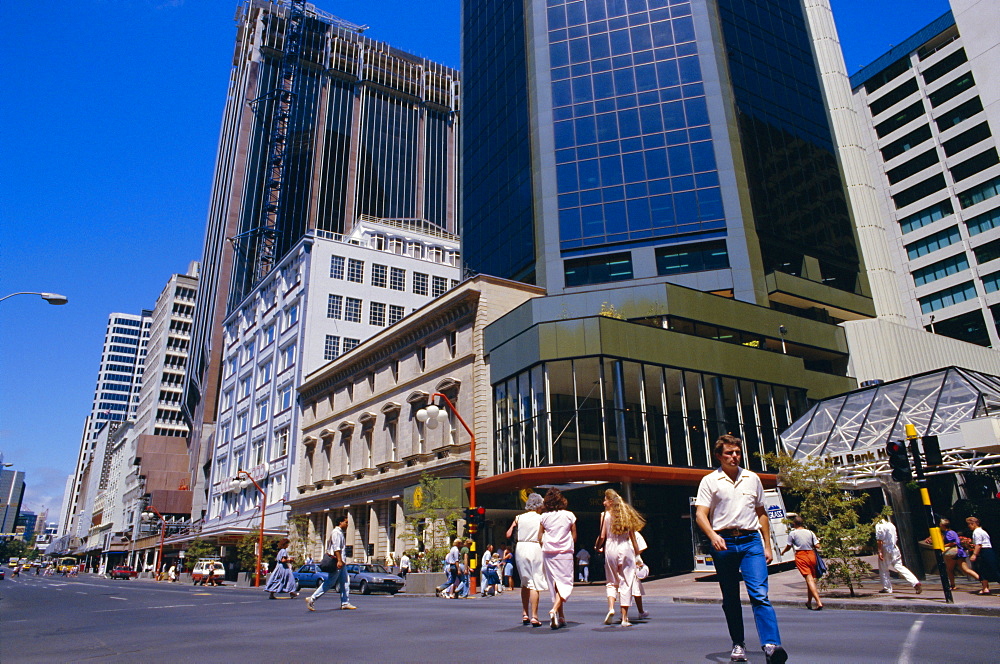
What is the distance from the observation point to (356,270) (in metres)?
62.8

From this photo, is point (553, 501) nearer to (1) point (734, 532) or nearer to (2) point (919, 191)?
(1) point (734, 532)

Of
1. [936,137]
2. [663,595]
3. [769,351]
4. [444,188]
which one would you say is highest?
[444,188]

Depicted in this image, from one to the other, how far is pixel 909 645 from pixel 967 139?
246ft

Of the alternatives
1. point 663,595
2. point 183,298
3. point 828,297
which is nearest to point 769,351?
point 828,297

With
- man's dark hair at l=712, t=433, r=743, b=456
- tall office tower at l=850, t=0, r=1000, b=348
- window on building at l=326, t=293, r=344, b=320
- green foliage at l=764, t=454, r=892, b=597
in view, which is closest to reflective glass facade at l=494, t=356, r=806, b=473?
green foliage at l=764, t=454, r=892, b=597

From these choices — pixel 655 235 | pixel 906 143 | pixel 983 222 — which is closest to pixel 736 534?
pixel 655 235

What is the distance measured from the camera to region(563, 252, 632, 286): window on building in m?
45.0

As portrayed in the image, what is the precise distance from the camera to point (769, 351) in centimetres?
3759

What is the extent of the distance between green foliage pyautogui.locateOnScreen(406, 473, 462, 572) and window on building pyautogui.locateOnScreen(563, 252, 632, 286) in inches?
706

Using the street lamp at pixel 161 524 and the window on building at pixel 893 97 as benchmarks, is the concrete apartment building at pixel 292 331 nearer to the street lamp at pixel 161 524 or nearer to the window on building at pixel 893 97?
the street lamp at pixel 161 524

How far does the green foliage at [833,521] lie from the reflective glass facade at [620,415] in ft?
45.6

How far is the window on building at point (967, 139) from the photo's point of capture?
213 ft

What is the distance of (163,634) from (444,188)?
111 m

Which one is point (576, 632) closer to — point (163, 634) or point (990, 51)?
point (163, 634)
